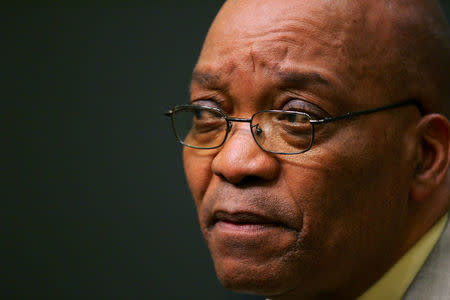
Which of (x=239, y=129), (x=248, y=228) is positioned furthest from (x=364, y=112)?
(x=248, y=228)

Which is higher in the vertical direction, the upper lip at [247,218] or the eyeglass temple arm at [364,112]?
the eyeglass temple arm at [364,112]

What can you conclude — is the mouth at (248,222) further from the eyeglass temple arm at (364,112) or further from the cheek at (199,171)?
the eyeglass temple arm at (364,112)

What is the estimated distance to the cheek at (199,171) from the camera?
1758 mm

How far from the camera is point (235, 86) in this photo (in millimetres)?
1661

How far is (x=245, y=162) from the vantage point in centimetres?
157

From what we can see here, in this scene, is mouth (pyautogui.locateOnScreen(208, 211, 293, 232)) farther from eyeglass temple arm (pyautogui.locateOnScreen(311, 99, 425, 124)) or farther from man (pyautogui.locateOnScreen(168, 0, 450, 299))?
eyeglass temple arm (pyautogui.locateOnScreen(311, 99, 425, 124))

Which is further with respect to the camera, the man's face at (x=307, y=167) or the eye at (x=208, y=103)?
the eye at (x=208, y=103)

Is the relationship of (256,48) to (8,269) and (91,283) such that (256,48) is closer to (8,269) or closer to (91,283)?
(91,283)

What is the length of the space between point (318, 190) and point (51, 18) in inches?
76.5

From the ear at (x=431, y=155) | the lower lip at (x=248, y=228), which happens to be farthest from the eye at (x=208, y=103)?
the ear at (x=431, y=155)

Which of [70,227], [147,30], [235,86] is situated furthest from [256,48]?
[70,227]

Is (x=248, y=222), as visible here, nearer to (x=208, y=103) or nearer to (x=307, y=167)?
(x=307, y=167)

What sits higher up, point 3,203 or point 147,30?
point 147,30

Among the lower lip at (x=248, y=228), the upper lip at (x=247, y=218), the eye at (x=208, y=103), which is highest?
the eye at (x=208, y=103)
